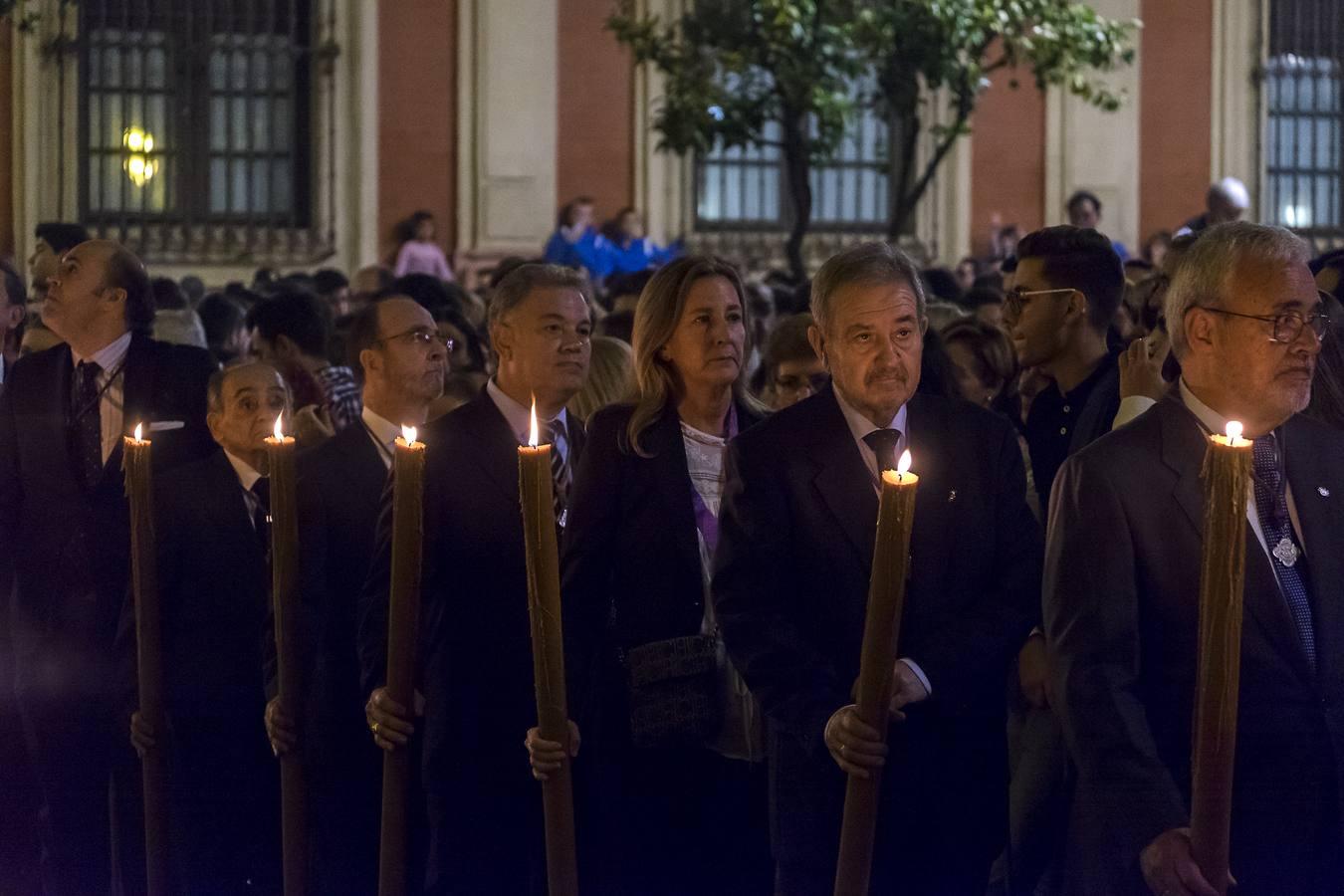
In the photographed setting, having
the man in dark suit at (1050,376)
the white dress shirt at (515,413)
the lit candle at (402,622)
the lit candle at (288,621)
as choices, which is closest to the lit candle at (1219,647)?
the lit candle at (402,622)

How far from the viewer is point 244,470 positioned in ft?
18.6

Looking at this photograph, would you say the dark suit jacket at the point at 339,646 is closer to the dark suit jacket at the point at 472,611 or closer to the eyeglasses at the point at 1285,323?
the dark suit jacket at the point at 472,611

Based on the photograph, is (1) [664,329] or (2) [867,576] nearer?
(2) [867,576]

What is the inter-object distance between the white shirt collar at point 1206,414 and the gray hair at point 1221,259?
0.09 m

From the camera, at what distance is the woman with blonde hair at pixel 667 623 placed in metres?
4.46

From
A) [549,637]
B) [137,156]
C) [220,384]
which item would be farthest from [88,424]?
[137,156]

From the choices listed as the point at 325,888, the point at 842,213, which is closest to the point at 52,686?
the point at 325,888

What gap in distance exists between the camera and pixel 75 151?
55.5ft

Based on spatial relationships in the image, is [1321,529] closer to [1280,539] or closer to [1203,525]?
[1280,539]

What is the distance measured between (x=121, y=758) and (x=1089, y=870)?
117 inches

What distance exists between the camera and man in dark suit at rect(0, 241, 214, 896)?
224 inches

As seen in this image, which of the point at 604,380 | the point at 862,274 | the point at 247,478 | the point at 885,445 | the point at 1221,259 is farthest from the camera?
the point at 604,380

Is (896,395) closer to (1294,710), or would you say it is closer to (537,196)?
(1294,710)

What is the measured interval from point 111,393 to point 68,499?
0.96 ft
